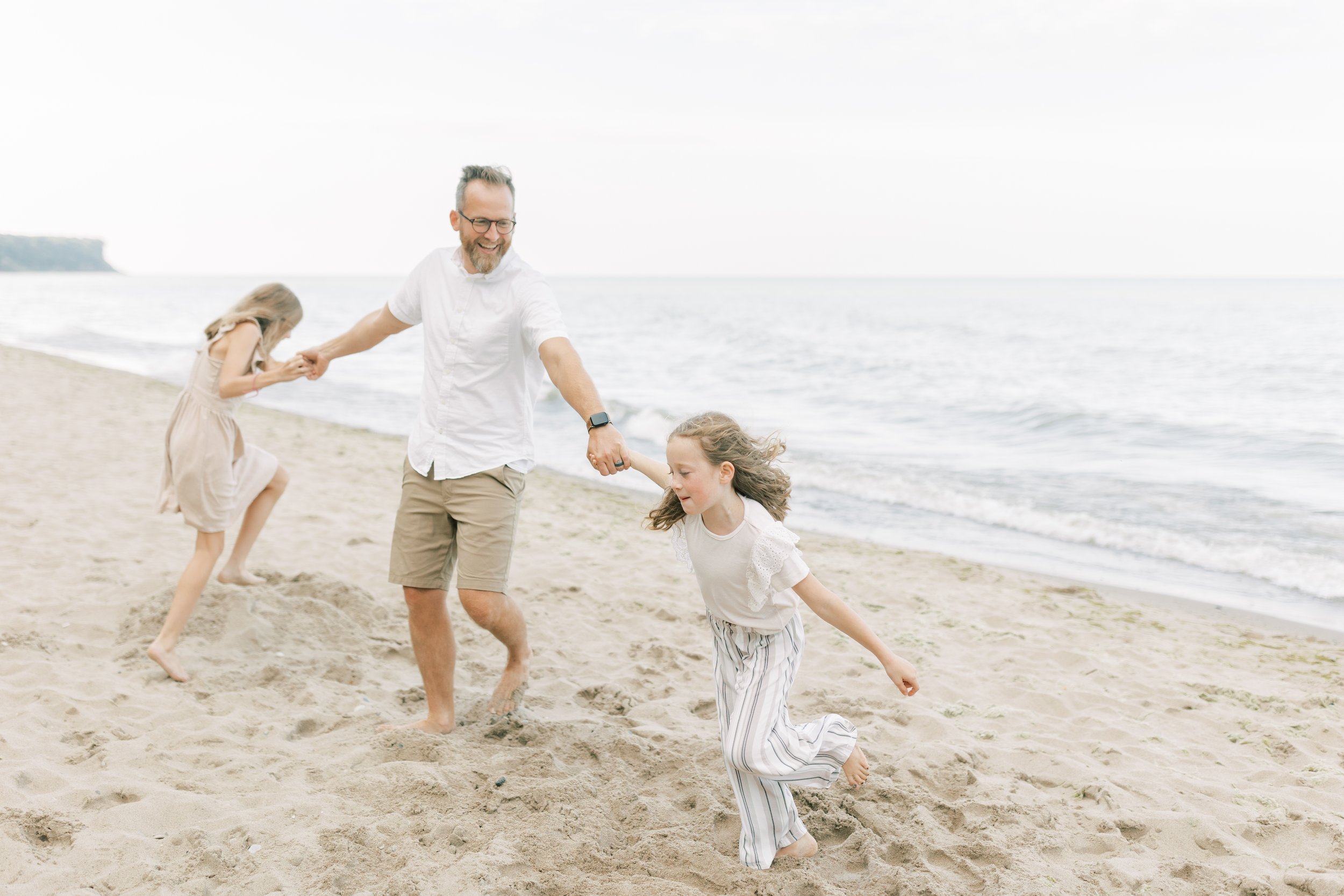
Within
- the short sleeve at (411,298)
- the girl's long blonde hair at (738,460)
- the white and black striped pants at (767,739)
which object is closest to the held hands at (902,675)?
the white and black striped pants at (767,739)

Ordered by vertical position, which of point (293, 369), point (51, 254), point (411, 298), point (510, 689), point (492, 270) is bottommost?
point (51, 254)

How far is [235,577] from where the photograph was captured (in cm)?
517

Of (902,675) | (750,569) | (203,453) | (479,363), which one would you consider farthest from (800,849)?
(203,453)

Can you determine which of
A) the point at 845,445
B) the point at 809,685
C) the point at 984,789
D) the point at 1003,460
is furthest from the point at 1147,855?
the point at 845,445

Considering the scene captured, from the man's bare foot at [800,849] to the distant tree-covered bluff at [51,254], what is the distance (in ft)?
495

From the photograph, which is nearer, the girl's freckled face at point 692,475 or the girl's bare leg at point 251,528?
the girl's freckled face at point 692,475

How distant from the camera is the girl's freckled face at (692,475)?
9.19 ft

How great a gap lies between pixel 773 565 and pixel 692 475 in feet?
1.22

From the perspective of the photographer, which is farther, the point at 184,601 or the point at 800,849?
the point at 184,601

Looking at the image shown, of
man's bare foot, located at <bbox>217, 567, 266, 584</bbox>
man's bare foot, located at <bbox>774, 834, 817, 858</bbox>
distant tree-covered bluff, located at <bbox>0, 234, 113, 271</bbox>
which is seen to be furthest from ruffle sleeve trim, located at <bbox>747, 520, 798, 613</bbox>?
distant tree-covered bluff, located at <bbox>0, 234, 113, 271</bbox>

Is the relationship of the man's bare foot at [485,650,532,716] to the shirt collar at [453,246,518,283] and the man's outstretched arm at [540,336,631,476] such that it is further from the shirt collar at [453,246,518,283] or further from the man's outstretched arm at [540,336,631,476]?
the shirt collar at [453,246,518,283]

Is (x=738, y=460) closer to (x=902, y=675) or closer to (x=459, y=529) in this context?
(x=902, y=675)

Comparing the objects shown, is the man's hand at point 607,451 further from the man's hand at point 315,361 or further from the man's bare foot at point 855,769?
the man's hand at point 315,361

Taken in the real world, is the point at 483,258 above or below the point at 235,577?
above
